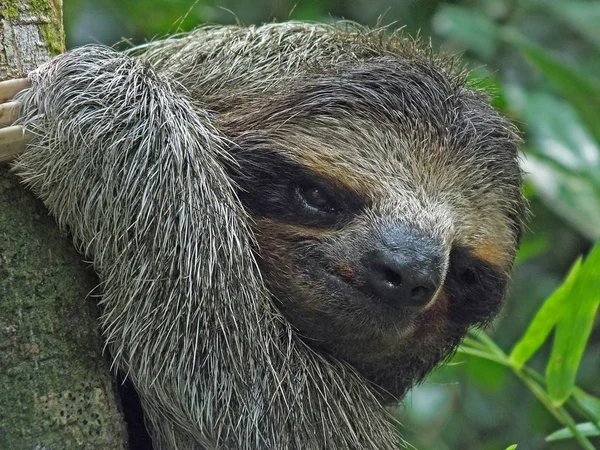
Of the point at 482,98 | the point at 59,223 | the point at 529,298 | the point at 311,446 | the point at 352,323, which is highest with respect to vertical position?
the point at 482,98

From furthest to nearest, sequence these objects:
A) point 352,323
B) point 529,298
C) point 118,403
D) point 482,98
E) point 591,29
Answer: point 529,298, point 591,29, point 482,98, point 352,323, point 118,403

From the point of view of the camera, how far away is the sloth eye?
9.98ft

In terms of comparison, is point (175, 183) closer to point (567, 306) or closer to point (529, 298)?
point (567, 306)

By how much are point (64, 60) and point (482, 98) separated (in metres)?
1.80

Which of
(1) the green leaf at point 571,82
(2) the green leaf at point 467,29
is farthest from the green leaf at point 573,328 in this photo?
(2) the green leaf at point 467,29

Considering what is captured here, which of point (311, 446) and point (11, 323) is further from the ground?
point (11, 323)

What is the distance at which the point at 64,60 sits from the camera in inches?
120

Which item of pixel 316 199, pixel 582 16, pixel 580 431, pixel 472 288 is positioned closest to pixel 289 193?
pixel 316 199

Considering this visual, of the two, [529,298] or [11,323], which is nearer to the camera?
[11,323]

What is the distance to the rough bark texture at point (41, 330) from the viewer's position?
249 cm

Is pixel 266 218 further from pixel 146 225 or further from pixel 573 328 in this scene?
pixel 573 328

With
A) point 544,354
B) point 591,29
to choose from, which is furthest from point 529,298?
point 591,29

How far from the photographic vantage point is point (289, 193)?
10.1 feet

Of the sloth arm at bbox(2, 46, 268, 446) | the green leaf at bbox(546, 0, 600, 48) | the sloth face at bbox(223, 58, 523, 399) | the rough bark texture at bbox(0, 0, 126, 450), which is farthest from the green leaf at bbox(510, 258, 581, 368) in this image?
the green leaf at bbox(546, 0, 600, 48)
